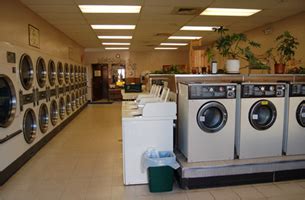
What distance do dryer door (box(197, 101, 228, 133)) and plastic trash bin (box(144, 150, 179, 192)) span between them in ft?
1.94

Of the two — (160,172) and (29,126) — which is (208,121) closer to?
(160,172)

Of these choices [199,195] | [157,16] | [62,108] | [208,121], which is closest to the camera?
[199,195]

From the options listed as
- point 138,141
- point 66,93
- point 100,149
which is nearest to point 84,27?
point 66,93

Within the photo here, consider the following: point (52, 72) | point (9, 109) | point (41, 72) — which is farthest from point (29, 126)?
point (52, 72)

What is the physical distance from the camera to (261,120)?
135 inches

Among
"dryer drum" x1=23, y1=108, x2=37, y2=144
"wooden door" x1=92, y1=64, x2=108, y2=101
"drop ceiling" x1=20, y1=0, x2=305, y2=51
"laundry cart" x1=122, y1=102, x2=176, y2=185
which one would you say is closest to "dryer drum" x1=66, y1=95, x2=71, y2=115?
"drop ceiling" x1=20, y1=0, x2=305, y2=51

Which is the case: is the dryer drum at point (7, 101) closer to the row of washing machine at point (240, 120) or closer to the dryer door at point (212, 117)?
the row of washing machine at point (240, 120)

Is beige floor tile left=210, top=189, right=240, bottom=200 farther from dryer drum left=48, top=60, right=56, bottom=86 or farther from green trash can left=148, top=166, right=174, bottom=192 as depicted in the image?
dryer drum left=48, top=60, right=56, bottom=86

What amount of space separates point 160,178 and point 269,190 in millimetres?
1340

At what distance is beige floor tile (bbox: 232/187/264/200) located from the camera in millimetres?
2930

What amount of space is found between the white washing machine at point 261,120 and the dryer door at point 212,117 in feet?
0.92

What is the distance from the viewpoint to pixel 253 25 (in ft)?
23.0

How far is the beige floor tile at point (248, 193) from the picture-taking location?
115 inches

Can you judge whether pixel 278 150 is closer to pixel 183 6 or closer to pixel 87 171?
pixel 87 171
